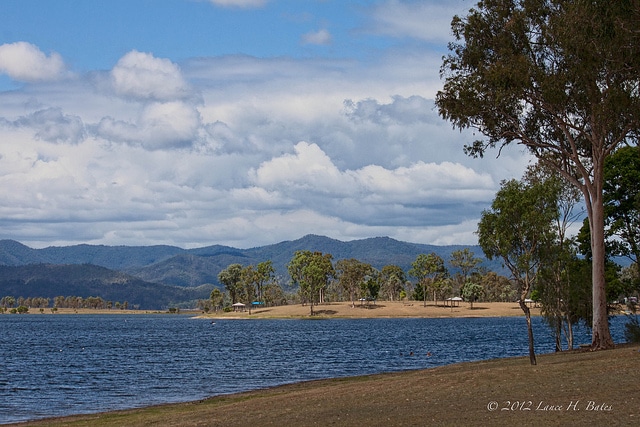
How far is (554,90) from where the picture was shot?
1564 inches

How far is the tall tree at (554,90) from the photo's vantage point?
123 ft

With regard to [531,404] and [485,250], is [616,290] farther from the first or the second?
[531,404]

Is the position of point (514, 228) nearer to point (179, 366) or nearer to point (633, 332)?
point (633, 332)

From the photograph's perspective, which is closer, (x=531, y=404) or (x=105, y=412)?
(x=531, y=404)

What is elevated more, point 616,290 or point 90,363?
point 616,290

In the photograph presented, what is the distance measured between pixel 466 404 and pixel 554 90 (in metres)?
21.4

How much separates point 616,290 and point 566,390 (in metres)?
33.0

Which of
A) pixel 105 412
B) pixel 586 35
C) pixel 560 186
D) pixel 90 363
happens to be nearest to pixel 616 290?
pixel 560 186

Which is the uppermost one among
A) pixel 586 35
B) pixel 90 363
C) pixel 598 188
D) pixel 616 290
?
pixel 586 35

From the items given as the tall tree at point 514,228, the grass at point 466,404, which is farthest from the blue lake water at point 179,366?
the tall tree at point 514,228

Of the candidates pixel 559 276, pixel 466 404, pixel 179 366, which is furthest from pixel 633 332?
pixel 179 366

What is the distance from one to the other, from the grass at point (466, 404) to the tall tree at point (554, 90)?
465 inches

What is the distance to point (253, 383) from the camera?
5219cm

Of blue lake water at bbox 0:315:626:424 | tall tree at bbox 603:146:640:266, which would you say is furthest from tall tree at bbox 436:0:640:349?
blue lake water at bbox 0:315:626:424
